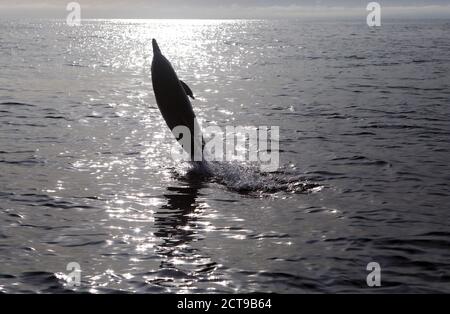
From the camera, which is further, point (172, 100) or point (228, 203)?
point (172, 100)

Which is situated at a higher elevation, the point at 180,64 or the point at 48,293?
the point at 180,64

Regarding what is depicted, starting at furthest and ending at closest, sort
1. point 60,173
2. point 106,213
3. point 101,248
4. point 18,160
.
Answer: point 18,160 → point 60,173 → point 106,213 → point 101,248

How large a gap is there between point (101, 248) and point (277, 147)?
33.1 feet

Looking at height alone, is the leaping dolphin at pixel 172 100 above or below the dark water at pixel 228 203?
above

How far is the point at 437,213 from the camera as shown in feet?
41.9

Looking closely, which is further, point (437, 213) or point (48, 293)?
point (437, 213)

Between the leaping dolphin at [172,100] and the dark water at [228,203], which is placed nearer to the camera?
the dark water at [228,203]

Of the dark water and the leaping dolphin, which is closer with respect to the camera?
the dark water

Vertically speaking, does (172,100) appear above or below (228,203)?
above

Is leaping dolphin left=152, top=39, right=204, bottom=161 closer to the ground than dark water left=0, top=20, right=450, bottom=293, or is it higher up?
higher up
